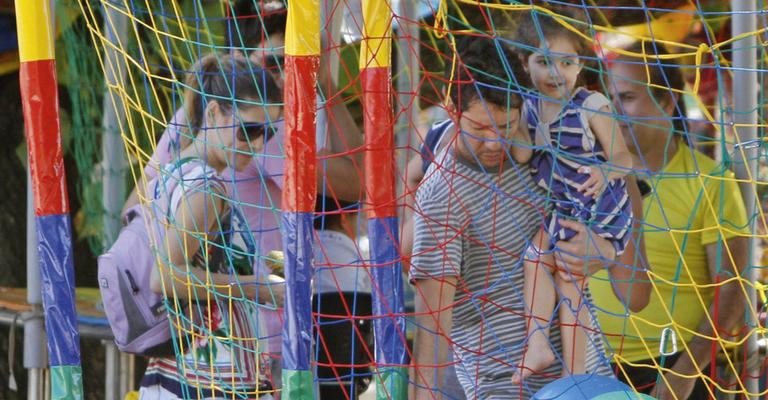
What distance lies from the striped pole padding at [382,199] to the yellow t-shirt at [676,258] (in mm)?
977

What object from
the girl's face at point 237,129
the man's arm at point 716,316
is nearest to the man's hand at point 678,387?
the man's arm at point 716,316

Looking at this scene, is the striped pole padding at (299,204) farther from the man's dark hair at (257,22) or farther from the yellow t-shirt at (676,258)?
the yellow t-shirt at (676,258)

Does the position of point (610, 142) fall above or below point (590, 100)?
below

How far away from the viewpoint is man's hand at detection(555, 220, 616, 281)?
3806mm

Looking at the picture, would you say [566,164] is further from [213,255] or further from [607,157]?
[213,255]

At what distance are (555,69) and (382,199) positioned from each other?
656mm

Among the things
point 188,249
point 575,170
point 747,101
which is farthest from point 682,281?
point 188,249

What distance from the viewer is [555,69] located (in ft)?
12.5

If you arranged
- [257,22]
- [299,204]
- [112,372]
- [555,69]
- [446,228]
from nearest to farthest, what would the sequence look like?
1. [299,204]
2. [446,228]
3. [555,69]
4. [257,22]
5. [112,372]

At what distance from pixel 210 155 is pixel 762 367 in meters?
1.99

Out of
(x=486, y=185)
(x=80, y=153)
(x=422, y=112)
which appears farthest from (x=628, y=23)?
(x=486, y=185)

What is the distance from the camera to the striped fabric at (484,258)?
363 centimetres

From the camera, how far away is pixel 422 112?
7.29 meters

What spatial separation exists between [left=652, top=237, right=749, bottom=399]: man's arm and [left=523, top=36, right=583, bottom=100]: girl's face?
873 millimetres
